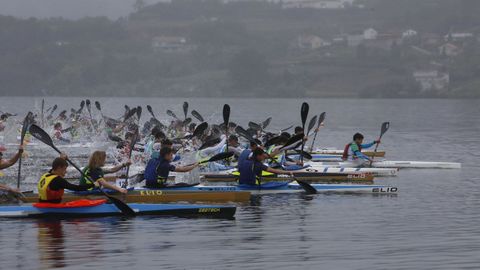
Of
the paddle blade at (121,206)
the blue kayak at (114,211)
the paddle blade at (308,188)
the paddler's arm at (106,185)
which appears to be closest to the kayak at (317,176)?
the paddle blade at (308,188)

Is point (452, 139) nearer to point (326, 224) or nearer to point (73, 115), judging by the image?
point (73, 115)

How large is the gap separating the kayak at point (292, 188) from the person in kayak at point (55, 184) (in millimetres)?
4372

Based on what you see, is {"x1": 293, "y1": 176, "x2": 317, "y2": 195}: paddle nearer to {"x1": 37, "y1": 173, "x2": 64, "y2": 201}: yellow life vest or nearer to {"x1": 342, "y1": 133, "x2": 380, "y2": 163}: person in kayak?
{"x1": 342, "y1": 133, "x2": 380, "y2": 163}: person in kayak

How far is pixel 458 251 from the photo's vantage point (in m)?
23.0

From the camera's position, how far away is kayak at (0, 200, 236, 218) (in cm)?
2587

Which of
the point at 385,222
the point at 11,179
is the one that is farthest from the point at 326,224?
the point at 11,179

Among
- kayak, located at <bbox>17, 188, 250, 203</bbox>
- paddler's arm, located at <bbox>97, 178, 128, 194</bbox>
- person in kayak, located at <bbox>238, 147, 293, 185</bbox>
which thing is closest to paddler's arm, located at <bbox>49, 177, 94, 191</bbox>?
paddler's arm, located at <bbox>97, 178, 128, 194</bbox>

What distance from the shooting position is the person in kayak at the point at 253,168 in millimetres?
30656

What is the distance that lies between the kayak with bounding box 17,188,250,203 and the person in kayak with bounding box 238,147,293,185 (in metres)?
1.08

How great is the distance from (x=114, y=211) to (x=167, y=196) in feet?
8.80

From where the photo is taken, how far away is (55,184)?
82.6 ft

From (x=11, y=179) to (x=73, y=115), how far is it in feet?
63.1

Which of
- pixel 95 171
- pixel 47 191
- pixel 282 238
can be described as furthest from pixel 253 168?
pixel 47 191

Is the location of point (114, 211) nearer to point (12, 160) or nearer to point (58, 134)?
point (12, 160)
